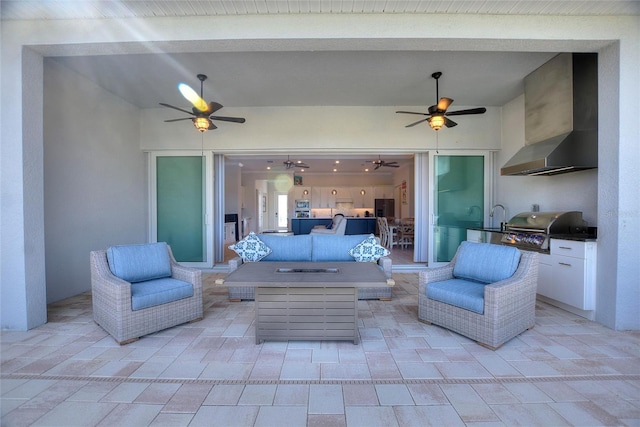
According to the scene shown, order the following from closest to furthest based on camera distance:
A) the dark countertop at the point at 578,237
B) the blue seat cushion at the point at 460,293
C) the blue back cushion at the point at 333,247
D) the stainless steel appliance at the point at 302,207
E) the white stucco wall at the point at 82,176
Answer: the blue seat cushion at the point at 460,293 < the dark countertop at the point at 578,237 < the white stucco wall at the point at 82,176 < the blue back cushion at the point at 333,247 < the stainless steel appliance at the point at 302,207

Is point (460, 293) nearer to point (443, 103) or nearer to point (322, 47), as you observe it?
point (443, 103)

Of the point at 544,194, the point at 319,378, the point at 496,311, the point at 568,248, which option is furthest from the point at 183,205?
the point at 544,194

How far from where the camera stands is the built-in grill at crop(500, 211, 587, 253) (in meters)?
3.42

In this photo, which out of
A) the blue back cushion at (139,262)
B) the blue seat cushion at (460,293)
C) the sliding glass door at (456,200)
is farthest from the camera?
the sliding glass door at (456,200)

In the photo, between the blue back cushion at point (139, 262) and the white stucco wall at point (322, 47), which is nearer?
the white stucco wall at point (322, 47)

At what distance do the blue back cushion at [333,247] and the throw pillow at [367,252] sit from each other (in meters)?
0.07

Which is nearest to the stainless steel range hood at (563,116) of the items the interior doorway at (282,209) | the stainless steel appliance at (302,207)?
the stainless steel appliance at (302,207)

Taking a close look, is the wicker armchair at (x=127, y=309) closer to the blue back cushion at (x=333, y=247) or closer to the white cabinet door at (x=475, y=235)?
Answer: the blue back cushion at (x=333, y=247)

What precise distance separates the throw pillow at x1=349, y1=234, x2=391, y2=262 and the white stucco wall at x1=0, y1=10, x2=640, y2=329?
229cm

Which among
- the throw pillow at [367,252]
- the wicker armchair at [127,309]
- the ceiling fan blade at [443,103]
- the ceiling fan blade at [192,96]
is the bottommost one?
the wicker armchair at [127,309]

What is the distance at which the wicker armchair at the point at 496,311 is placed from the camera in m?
2.34

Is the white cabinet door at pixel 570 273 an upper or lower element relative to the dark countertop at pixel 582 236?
lower

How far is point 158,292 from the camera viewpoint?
2.65 meters

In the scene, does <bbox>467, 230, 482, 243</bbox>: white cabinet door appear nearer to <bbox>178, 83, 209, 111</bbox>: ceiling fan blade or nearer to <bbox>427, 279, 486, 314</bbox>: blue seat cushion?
<bbox>427, 279, 486, 314</bbox>: blue seat cushion
